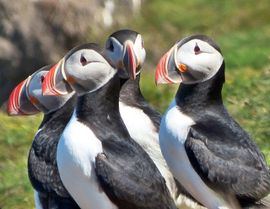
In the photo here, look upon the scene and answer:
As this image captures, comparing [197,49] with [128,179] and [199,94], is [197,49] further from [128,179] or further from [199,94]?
[128,179]

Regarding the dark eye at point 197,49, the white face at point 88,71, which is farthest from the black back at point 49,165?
the dark eye at point 197,49

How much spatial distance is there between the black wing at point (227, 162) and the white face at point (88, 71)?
0.70 metres

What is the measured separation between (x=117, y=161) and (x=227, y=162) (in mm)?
855

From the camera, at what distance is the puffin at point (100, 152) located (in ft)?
23.3

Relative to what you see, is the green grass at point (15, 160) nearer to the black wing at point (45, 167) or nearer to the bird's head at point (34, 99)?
the bird's head at point (34, 99)

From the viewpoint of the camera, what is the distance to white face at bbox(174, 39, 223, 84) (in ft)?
25.7

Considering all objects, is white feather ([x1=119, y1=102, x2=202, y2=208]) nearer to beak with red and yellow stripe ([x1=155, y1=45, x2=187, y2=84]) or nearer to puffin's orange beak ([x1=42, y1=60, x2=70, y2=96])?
beak with red and yellow stripe ([x1=155, y1=45, x2=187, y2=84])

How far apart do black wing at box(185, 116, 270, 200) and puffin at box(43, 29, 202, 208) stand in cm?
67

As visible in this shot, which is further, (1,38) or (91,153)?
(1,38)

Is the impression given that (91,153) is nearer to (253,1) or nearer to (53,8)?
(53,8)

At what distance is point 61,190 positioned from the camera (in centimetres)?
777

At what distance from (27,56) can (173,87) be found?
3.09 meters

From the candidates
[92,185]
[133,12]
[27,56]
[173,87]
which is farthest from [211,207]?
[133,12]

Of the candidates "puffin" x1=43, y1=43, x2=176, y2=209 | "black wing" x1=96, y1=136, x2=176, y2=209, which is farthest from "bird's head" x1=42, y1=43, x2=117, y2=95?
"black wing" x1=96, y1=136, x2=176, y2=209
